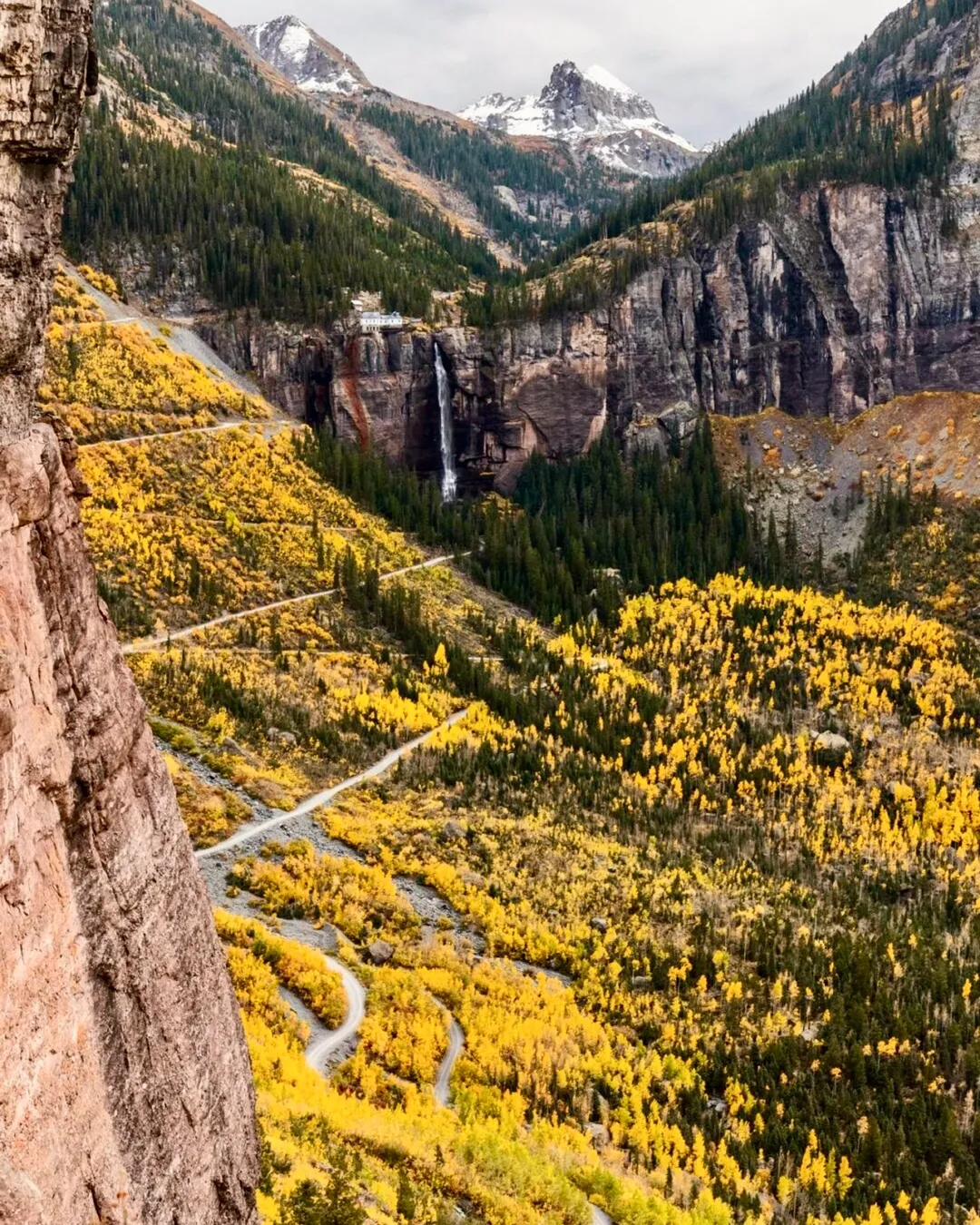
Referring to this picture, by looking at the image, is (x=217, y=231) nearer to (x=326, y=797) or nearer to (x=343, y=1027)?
(x=326, y=797)

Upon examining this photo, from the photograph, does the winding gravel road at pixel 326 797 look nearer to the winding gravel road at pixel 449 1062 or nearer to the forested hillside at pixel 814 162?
the winding gravel road at pixel 449 1062

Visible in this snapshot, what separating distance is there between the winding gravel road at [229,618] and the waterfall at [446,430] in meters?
37.1

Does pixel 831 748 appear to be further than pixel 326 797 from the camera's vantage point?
Yes

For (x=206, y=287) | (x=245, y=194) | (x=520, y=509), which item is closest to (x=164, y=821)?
(x=520, y=509)

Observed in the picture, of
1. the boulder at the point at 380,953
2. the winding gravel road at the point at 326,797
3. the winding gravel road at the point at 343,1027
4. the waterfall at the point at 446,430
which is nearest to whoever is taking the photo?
the winding gravel road at the point at 343,1027

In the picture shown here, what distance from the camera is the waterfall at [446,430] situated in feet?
469

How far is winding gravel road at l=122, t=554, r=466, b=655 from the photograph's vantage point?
7069cm

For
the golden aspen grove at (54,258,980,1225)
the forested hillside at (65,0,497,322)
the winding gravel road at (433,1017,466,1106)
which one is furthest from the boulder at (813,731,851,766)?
the forested hillside at (65,0,497,322)

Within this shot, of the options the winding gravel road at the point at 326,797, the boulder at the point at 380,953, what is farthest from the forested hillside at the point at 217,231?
the boulder at the point at 380,953

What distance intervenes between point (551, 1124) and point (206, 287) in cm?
12627

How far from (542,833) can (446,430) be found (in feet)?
299

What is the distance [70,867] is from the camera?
1101cm

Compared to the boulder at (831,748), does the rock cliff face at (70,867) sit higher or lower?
higher

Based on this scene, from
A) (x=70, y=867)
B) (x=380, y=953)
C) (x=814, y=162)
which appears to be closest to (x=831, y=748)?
(x=380, y=953)
